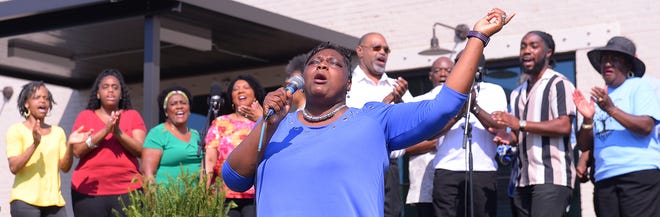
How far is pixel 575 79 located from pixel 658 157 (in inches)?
123

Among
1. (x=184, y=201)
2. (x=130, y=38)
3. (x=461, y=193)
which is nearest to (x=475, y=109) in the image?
(x=461, y=193)

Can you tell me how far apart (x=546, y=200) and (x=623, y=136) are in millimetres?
775

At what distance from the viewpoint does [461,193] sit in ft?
26.1

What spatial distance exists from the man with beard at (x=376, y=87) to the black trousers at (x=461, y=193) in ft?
1.12

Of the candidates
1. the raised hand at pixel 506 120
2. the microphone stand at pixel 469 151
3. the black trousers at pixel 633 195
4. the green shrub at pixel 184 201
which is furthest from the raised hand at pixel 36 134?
the black trousers at pixel 633 195

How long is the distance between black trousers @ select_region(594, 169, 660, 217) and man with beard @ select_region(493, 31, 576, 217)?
300 mm

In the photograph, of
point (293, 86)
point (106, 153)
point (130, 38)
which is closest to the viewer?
point (293, 86)

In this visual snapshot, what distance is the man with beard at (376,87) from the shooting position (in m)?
7.80

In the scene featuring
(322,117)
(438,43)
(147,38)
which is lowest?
(322,117)

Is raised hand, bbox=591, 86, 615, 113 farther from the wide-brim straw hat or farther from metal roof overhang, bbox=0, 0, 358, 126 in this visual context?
metal roof overhang, bbox=0, 0, 358, 126

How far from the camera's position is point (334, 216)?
13.5 feet

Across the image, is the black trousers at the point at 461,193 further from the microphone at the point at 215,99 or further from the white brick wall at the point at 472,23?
the white brick wall at the point at 472,23

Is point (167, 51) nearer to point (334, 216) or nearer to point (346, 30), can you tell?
point (346, 30)

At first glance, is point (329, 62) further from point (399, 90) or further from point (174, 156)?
point (174, 156)
